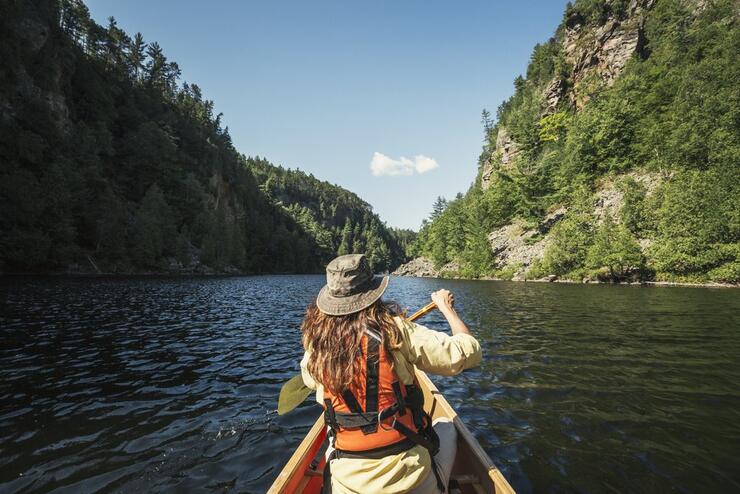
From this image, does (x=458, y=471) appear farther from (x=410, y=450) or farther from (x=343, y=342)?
(x=343, y=342)

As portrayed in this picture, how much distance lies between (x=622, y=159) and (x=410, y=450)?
63.0 m

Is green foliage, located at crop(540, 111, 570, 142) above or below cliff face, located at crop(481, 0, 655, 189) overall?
below

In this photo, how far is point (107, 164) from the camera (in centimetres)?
6016

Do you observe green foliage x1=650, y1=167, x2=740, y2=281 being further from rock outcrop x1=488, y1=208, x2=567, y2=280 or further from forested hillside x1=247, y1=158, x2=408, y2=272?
forested hillside x1=247, y1=158, x2=408, y2=272

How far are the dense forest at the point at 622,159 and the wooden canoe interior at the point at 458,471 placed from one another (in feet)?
137

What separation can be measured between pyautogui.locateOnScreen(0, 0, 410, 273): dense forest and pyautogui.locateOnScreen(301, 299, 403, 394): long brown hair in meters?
44.4

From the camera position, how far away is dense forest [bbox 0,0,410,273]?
37.0 metres

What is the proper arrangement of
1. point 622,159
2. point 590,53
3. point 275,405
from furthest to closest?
point 590,53 < point 622,159 < point 275,405

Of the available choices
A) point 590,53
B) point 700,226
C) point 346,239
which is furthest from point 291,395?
point 346,239

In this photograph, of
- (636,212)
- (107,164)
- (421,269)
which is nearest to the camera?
(636,212)

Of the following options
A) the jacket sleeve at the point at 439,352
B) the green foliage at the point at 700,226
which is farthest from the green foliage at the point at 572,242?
the jacket sleeve at the point at 439,352

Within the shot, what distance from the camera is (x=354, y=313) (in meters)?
2.77

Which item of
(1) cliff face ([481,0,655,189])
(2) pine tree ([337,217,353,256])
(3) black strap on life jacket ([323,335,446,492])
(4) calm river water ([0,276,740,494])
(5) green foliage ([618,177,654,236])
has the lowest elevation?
(4) calm river water ([0,276,740,494])

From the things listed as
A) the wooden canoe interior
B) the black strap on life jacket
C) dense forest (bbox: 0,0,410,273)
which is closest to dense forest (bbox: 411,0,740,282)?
the wooden canoe interior
